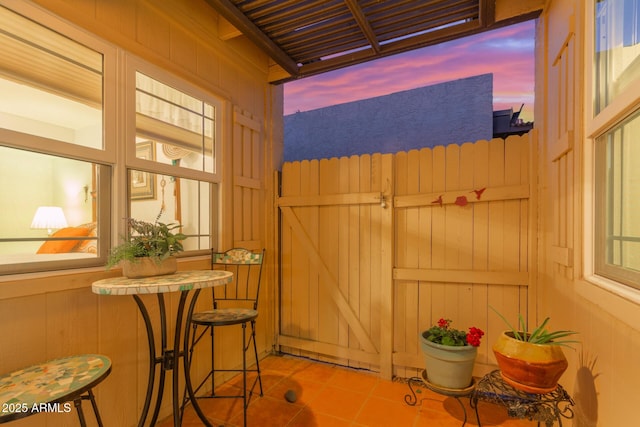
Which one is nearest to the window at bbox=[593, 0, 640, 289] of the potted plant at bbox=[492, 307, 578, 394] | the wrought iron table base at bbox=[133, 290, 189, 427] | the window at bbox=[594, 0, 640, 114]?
the window at bbox=[594, 0, 640, 114]

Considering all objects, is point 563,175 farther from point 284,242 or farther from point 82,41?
point 82,41

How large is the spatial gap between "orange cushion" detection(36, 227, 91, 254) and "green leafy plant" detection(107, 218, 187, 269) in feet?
0.64

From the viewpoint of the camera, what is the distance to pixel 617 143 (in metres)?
1.07

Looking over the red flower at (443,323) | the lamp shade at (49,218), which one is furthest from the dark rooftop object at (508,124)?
the lamp shade at (49,218)

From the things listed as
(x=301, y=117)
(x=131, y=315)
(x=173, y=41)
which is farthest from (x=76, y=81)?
(x=301, y=117)

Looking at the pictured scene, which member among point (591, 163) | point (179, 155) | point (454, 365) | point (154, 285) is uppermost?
point (179, 155)

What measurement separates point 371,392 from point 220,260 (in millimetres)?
1561

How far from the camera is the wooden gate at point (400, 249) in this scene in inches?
87.2

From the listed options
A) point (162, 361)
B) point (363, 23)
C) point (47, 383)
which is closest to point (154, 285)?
point (47, 383)

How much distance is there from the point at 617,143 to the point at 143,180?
270 centimetres

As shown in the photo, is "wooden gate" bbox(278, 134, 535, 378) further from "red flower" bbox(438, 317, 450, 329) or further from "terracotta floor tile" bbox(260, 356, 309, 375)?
"red flower" bbox(438, 317, 450, 329)

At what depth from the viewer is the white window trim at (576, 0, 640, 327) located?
0.89 m

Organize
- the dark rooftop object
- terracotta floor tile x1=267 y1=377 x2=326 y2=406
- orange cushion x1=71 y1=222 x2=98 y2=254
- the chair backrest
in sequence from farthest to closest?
the dark rooftop object → the chair backrest → terracotta floor tile x1=267 y1=377 x2=326 y2=406 → orange cushion x1=71 y1=222 x2=98 y2=254

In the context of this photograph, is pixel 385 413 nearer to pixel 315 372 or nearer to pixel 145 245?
pixel 315 372
